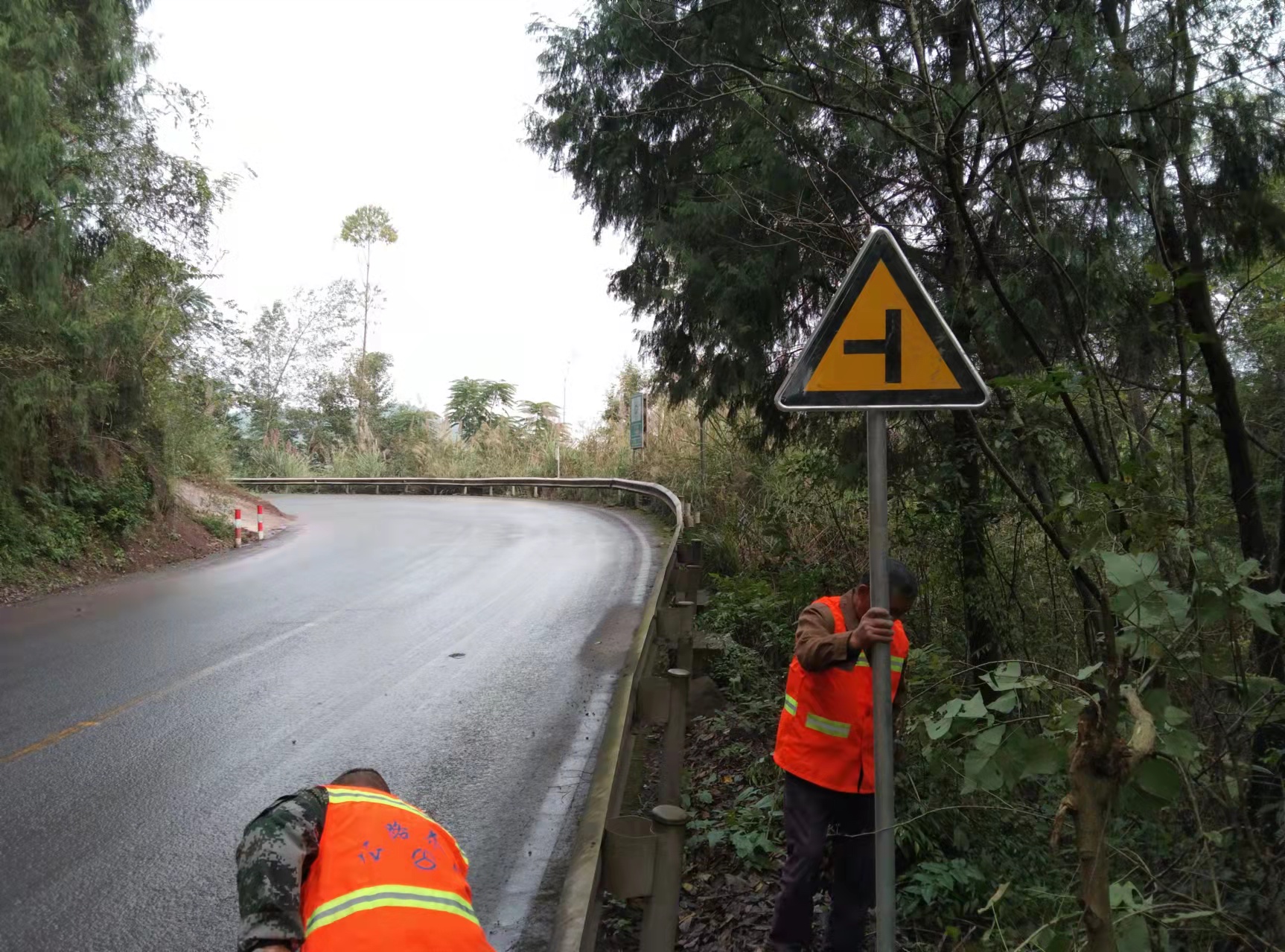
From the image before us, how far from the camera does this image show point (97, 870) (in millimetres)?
4672

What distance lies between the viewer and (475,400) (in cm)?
4622

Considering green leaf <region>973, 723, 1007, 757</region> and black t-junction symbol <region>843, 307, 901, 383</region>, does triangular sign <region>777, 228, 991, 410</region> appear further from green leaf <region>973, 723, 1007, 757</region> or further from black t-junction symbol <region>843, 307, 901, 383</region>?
green leaf <region>973, 723, 1007, 757</region>

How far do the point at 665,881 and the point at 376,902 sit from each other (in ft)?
4.77

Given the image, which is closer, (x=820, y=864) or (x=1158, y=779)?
(x=1158, y=779)

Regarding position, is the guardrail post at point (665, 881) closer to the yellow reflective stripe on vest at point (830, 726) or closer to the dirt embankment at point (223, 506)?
the yellow reflective stripe on vest at point (830, 726)

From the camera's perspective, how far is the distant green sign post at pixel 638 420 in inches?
751

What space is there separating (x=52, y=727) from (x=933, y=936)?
19.5 ft

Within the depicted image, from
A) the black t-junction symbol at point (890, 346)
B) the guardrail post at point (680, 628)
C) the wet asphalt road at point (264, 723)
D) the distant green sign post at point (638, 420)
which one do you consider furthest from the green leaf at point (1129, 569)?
the distant green sign post at point (638, 420)

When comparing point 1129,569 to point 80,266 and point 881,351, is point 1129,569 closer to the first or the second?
point 881,351

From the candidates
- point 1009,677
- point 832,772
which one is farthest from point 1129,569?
point 832,772

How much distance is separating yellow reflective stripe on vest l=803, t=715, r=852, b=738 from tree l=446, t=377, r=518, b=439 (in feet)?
136

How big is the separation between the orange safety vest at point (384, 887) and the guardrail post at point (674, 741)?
9.19 feet

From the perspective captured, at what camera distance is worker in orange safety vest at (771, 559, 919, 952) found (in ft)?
13.4

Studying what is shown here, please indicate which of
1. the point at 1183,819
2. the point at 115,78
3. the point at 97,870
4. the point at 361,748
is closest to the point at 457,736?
the point at 361,748
